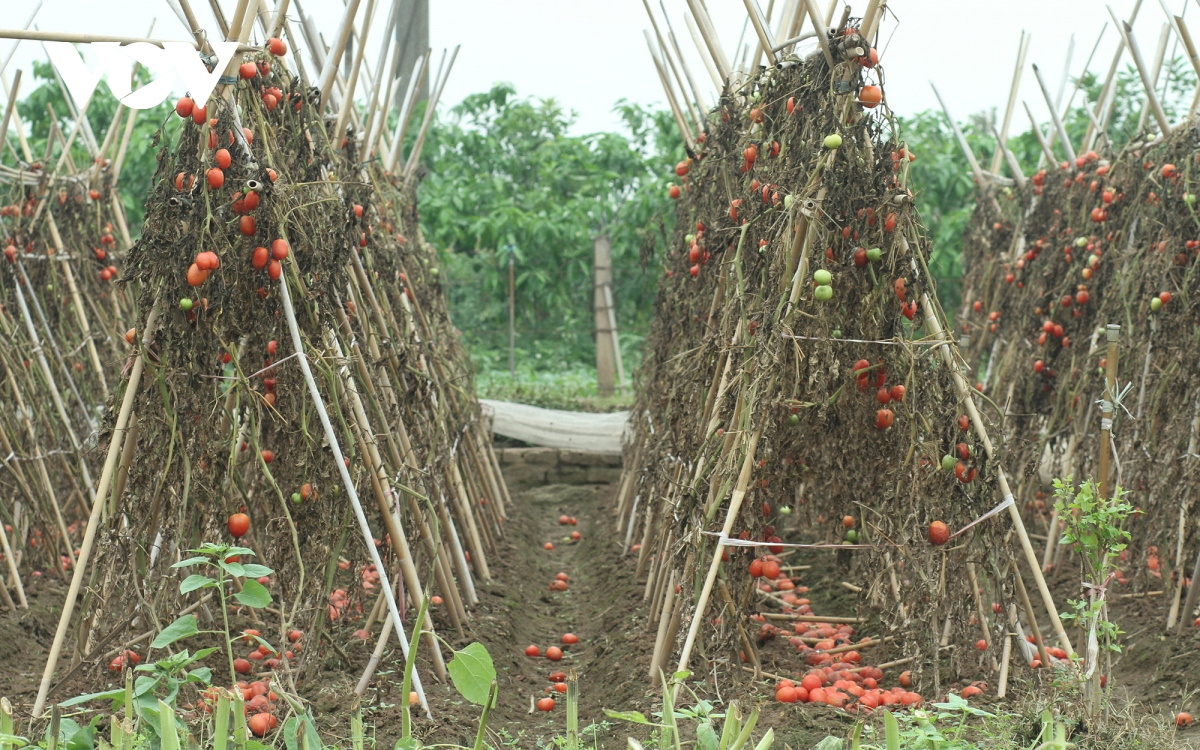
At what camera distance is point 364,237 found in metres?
3.42

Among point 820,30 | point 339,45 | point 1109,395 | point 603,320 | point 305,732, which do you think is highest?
point 339,45

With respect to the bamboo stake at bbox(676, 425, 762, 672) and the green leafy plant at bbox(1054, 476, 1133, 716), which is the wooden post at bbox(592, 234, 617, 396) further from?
the green leafy plant at bbox(1054, 476, 1133, 716)

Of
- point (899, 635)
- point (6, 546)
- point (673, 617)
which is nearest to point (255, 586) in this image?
point (673, 617)

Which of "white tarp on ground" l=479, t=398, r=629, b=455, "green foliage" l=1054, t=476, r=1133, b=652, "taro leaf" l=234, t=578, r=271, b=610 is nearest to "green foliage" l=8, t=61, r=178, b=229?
"white tarp on ground" l=479, t=398, r=629, b=455

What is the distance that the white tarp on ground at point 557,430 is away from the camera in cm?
646

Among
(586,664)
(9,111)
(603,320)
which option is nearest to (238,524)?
(586,664)

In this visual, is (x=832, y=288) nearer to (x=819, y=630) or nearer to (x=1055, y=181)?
(x=819, y=630)

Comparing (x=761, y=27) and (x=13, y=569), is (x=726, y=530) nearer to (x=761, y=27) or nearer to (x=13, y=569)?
(x=761, y=27)

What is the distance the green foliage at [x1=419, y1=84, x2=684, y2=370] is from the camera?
896 centimetres

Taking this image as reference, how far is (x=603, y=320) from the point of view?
8.41 metres

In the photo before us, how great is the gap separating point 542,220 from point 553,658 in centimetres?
584

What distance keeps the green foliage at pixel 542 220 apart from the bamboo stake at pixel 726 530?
19.5 ft

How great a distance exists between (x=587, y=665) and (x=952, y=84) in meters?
8.45

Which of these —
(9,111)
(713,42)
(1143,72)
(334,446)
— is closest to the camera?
(334,446)
